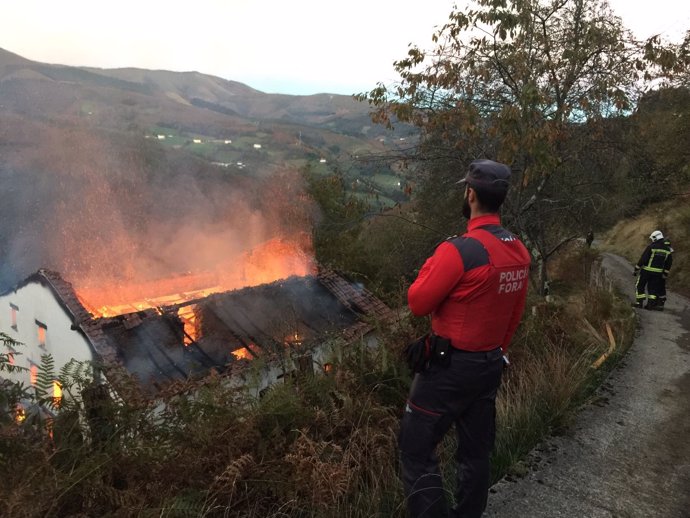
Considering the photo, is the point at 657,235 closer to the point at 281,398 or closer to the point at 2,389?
the point at 281,398

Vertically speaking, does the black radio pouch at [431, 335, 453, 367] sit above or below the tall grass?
above

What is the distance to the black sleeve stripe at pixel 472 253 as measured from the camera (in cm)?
228

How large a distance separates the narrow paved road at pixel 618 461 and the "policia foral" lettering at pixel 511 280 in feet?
4.60

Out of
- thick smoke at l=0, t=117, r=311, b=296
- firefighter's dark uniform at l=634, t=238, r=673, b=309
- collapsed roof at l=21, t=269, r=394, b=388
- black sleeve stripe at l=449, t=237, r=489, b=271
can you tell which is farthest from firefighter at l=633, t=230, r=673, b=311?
thick smoke at l=0, t=117, r=311, b=296

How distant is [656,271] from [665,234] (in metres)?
8.14

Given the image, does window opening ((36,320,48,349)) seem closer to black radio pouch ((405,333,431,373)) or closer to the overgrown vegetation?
the overgrown vegetation

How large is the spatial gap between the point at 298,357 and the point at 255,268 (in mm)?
15893

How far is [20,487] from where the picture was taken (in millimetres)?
2254

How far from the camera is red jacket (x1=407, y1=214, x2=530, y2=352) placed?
7.50 ft

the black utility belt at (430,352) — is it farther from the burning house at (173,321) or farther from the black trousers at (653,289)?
the black trousers at (653,289)

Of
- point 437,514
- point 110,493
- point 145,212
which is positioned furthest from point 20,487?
point 145,212

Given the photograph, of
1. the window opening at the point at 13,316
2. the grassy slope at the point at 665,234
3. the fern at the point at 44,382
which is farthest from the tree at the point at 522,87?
the window opening at the point at 13,316

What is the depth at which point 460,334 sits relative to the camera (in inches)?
93.1

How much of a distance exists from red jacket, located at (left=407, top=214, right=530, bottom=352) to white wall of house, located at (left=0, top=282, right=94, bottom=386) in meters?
11.6
